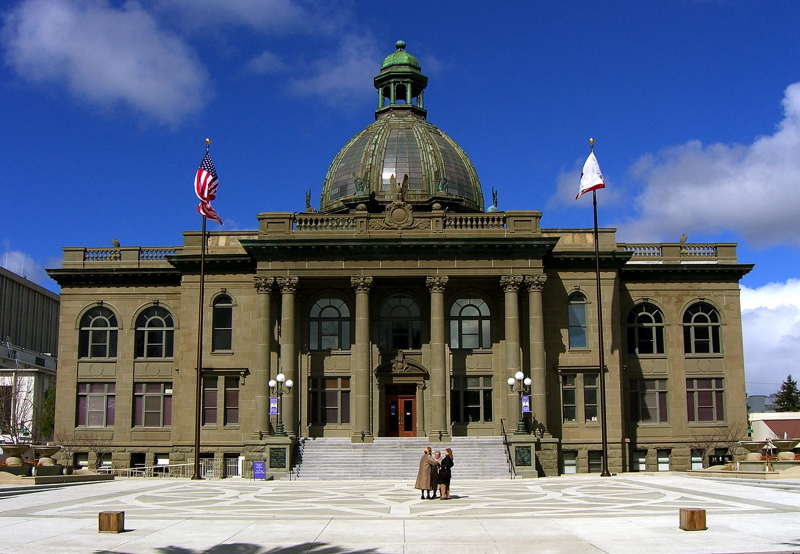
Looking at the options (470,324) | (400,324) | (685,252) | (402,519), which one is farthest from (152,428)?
(685,252)

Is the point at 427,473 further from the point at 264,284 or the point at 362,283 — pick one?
the point at 264,284

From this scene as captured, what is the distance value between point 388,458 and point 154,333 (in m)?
17.4

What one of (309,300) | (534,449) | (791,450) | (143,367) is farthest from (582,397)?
(143,367)

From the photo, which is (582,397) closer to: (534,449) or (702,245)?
(534,449)

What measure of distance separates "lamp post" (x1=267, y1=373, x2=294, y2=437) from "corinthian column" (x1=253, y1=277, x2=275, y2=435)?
1.11 meters

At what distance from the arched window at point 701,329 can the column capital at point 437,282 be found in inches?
603

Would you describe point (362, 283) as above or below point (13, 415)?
above

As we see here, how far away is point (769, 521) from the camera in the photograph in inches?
845

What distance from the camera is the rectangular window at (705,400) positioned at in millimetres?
51250

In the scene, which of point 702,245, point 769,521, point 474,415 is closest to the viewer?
point 769,521

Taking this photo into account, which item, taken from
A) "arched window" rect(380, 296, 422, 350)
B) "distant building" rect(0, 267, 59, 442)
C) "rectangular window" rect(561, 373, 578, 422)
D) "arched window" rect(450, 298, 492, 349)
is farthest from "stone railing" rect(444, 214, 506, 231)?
"distant building" rect(0, 267, 59, 442)

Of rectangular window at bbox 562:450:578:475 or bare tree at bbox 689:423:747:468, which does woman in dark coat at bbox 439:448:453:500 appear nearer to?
rectangular window at bbox 562:450:578:475

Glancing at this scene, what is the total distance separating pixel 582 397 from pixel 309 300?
52.7 feet

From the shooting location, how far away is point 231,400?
49.8 metres
